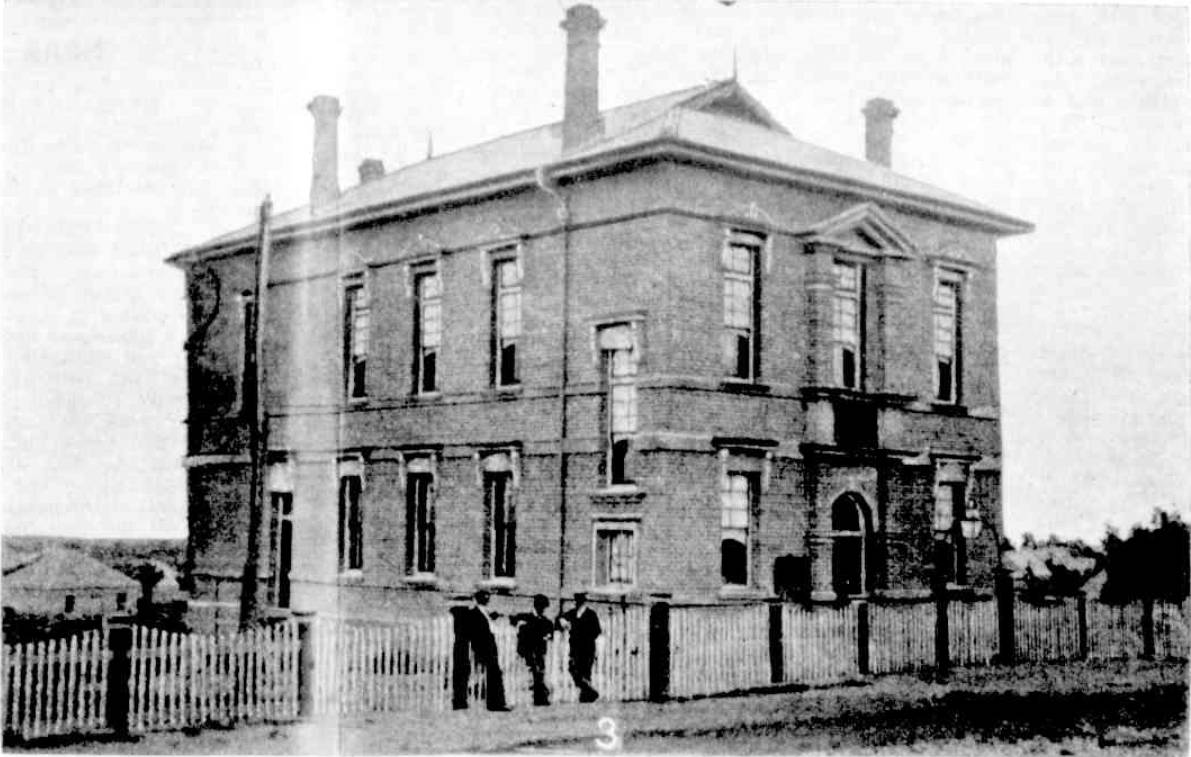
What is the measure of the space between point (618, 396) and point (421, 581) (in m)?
4.50

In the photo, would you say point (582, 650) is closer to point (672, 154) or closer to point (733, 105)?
point (672, 154)

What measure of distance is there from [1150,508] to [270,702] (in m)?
10.4

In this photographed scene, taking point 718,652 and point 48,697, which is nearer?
point 48,697

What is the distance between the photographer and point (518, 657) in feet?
56.2

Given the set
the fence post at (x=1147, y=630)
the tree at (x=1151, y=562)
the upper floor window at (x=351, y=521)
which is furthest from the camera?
the upper floor window at (x=351, y=521)

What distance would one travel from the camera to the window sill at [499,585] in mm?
21391

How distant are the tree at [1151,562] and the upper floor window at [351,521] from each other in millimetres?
11136

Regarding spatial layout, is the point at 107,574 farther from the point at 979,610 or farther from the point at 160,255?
the point at 979,610

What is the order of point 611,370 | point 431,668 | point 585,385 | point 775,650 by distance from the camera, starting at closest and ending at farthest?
point 431,668 < point 775,650 < point 611,370 < point 585,385

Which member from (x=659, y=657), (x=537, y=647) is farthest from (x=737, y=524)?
(x=537, y=647)

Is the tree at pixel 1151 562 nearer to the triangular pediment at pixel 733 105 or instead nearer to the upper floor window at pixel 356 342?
the triangular pediment at pixel 733 105

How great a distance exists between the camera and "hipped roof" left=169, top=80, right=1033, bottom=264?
1995 centimetres

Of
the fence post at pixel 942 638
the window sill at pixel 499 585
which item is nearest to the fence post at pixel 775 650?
the fence post at pixel 942 638

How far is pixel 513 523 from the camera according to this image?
2175 centimetres
